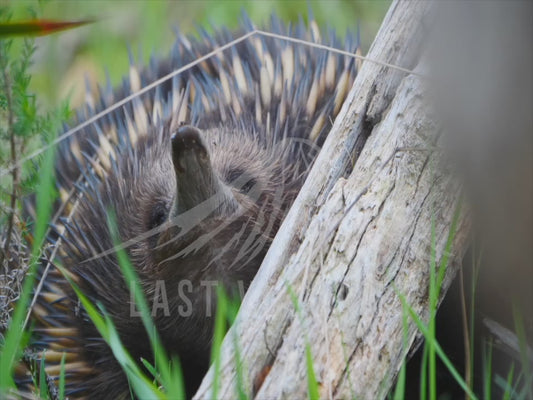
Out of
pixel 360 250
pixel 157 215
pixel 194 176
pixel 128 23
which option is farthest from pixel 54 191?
pixel 128 23

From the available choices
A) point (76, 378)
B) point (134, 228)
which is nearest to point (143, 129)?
point (134, 228)

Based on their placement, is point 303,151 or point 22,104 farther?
point 303,151

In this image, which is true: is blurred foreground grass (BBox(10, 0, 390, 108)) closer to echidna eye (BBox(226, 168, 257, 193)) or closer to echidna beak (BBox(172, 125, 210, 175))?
echidna eye (BBox(226, 168, 257, 193))

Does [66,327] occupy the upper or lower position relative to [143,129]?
lower

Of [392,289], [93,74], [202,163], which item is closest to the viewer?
[392,289]

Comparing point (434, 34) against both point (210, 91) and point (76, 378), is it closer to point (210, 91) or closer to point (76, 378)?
point (210, 91)

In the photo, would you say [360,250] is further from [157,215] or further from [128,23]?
[128,23]

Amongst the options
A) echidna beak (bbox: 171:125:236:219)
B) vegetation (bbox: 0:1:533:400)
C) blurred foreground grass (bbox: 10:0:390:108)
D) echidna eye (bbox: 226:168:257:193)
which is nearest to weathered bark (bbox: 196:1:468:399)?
vegetation (bbox: 0:1:533:400)
